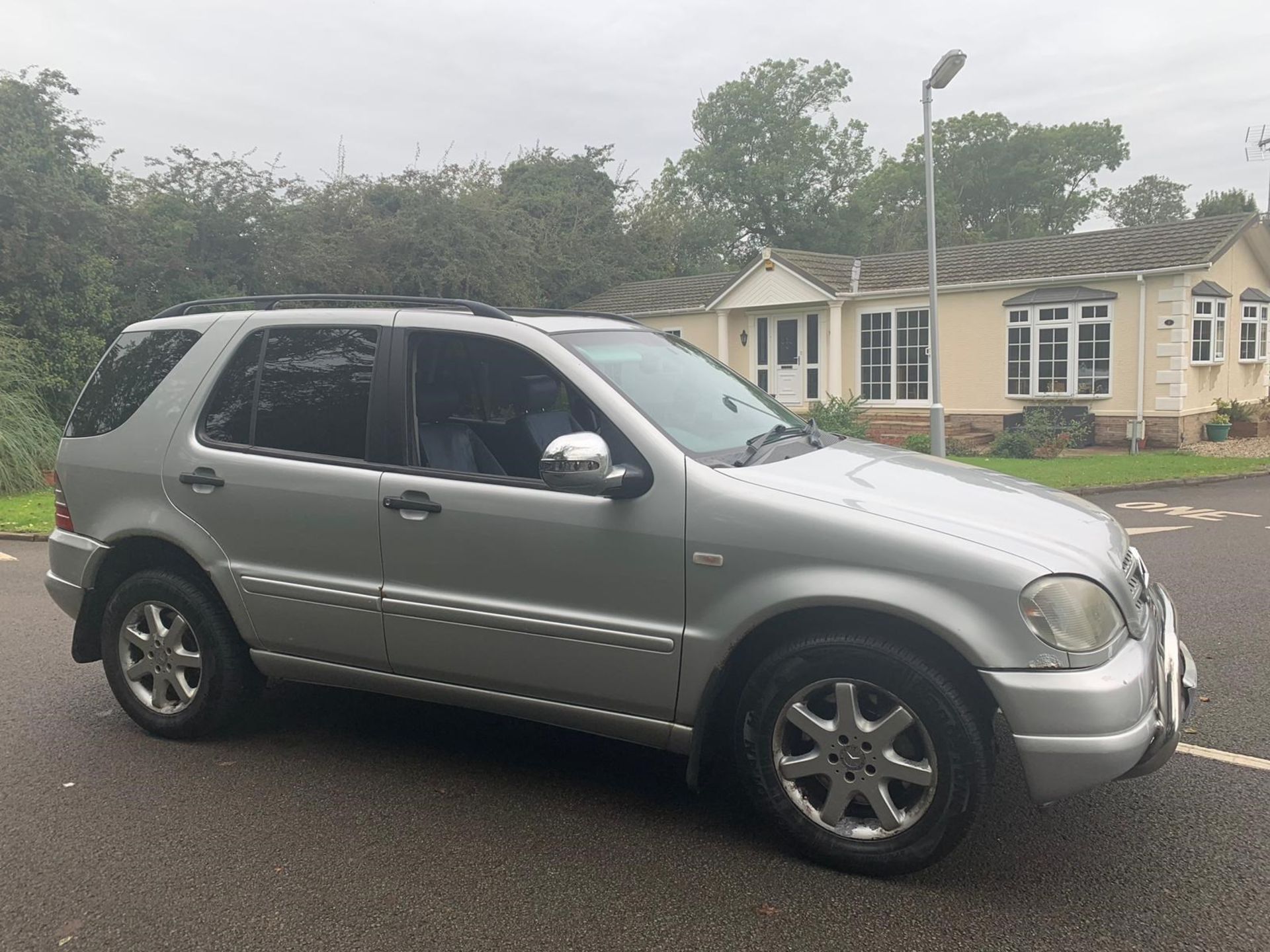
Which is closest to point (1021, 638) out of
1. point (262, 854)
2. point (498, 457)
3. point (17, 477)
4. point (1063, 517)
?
point (1063, 517)

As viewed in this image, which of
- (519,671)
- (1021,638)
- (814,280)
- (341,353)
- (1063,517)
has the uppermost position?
(814,280)

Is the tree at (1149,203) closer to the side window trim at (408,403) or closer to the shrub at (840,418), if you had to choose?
the shrub at (840,418)

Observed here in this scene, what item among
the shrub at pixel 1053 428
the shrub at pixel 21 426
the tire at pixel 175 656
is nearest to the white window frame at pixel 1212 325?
the shrub at pixel 1053 428

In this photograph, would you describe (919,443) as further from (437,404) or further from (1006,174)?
(1006,174)

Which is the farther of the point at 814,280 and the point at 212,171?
the point at 212,171

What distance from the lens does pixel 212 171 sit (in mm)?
23875

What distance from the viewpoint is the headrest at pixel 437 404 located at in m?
3.90

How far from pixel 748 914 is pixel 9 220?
1846cm

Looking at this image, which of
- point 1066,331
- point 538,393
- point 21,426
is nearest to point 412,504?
point 538,393

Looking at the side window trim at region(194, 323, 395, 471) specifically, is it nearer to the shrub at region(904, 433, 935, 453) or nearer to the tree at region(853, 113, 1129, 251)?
the shrub at region(904, 433, 935, 453)

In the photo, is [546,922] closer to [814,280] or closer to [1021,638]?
[1021,638]

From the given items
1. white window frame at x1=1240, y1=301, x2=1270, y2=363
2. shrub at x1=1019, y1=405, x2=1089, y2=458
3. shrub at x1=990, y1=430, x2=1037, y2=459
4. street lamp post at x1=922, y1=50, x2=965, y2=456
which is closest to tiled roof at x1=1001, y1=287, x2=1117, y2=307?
shrub at x1=1019, y1=405, x2=1089, y2=458

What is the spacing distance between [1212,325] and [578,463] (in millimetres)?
19123

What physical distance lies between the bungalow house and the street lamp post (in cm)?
490
